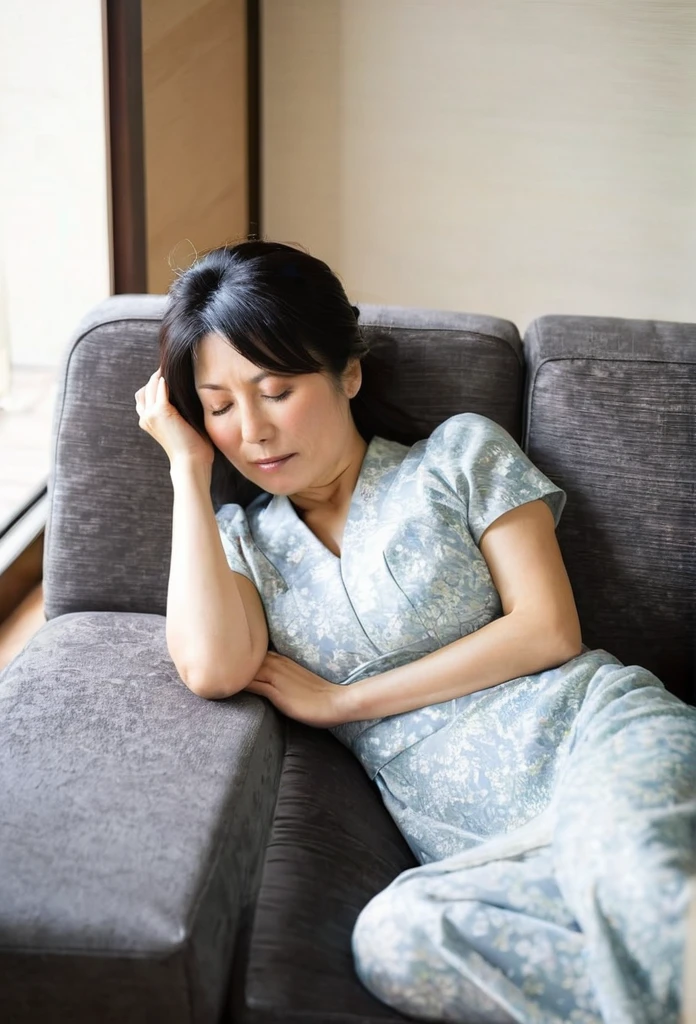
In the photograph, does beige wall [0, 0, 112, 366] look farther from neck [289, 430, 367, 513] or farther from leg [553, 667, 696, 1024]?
leg [553, 667, 696, 1024]

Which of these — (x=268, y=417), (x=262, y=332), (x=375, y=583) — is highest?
(x=262, y=332)

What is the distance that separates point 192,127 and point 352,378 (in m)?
1.61

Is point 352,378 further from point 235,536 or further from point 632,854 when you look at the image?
point 632,854

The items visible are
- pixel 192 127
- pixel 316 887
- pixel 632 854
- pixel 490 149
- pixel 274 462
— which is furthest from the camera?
pixel 490 149

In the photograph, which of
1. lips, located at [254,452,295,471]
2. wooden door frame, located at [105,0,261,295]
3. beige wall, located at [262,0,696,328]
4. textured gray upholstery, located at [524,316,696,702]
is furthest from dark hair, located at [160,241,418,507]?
beige wall, located at [262,0,696,328]

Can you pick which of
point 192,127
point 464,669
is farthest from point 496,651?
point 192,127

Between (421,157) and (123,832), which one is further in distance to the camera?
(421,157)

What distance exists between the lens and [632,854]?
110cm

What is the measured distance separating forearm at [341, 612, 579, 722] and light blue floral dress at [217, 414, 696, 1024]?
0.02 m

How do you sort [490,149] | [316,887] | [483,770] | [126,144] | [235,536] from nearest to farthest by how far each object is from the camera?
[316,887] < [483,770] < [235,536] < [126,144] < [490,149]

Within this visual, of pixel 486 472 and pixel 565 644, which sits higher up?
pixel 486 472

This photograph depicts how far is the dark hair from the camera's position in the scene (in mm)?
1469

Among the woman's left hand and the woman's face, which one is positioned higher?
the woman's face

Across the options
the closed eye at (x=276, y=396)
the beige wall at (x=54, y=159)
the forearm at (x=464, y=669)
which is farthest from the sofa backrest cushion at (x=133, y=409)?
the beige wall at (x=54, y=159)
